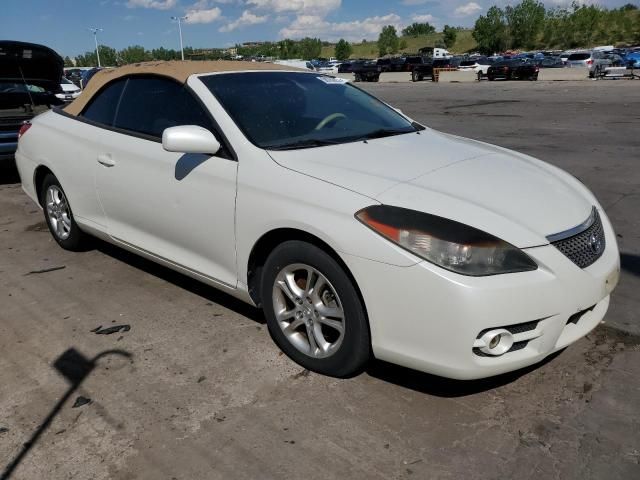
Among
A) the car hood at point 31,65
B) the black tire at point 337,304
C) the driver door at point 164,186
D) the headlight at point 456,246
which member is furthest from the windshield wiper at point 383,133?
the car hood at point 31,65

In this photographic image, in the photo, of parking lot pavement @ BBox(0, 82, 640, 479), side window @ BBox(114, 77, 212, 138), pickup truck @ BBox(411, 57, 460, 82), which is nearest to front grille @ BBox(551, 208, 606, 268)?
parking lot pavement @ BBox(0, 82, 640, 479)

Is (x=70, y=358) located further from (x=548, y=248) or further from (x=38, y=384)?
(x=548, y=248)

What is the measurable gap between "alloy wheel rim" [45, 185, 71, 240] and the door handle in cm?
89

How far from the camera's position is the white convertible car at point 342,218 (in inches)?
96.8

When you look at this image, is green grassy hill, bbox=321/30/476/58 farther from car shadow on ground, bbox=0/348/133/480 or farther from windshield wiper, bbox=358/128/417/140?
car shadow on ground, bbox=0/348/133/480

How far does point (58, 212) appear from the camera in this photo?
4969 millimetres

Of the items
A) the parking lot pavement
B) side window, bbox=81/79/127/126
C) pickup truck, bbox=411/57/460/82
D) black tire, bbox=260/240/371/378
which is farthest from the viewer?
pickup truck, bbox=411/57/460/82

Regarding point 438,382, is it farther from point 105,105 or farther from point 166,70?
point 105,105

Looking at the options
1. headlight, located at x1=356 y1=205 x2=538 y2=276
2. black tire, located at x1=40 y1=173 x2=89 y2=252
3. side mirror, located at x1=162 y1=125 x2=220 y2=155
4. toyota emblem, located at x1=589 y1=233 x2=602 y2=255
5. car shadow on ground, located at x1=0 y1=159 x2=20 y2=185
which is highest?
side mirror, located at x1=162 y1=125 x2=220 y2=155

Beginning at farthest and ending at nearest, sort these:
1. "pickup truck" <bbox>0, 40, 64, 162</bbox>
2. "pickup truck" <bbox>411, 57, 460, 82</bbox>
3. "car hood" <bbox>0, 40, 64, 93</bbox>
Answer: "pickup truck" <bbox>411, 57, 460, 82</bbox>
"pickup truck" <bbox>0, 40, 64, 162</bbox>
"car hood" <bbox>0, 40, 64, 93</bbox>

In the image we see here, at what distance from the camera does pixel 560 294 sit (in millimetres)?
2514

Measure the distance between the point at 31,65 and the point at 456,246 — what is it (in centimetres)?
702

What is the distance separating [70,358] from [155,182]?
1157 millimetres

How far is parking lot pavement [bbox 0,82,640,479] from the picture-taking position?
7.81 feet
